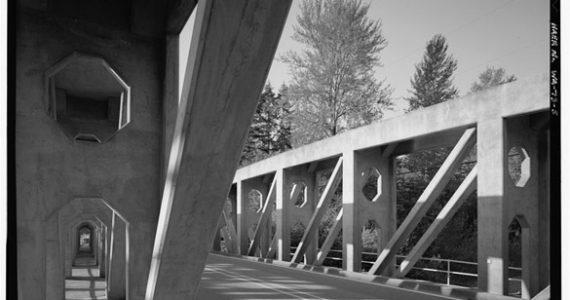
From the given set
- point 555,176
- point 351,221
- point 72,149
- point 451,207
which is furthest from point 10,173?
point 351,221

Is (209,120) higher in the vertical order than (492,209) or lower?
higher

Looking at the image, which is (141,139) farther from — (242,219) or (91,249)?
(91,249)

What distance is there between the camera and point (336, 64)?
29859 millimetres

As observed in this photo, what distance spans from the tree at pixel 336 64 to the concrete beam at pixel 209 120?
25.6 m

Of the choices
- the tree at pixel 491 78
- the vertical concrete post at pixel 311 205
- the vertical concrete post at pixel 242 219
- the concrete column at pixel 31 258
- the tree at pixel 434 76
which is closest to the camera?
the concrete column at pixel 31 258

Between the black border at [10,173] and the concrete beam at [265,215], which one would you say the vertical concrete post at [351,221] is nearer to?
the concrete beam at [265,215]

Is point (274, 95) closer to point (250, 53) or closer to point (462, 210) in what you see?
point (462, 210)

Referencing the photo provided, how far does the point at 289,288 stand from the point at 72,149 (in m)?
7.66

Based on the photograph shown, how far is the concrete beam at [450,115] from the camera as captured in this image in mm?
9666

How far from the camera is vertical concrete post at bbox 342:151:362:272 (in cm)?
1562

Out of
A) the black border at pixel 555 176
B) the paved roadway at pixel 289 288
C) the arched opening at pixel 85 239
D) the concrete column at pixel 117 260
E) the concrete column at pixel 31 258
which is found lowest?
the arched opening at pixel 85 239

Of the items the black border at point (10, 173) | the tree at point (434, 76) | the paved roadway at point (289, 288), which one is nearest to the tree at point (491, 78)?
the tree at point (434, 76)

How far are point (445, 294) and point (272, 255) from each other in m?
12.9

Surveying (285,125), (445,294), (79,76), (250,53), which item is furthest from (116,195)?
(285,125)
